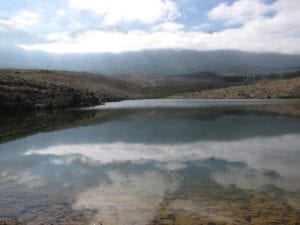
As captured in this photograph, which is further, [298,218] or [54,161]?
[54,161]

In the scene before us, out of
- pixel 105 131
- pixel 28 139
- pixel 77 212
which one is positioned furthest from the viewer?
pixel 105 131

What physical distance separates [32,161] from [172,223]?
87.0 ft

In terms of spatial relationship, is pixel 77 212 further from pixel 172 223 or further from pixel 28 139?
pixel 28 139

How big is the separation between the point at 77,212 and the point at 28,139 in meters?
41.5

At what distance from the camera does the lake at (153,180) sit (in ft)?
73.8

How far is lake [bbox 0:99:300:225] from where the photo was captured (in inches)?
885

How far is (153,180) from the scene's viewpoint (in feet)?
103

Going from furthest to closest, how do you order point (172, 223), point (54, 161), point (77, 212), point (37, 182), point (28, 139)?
point (28, 139) < point (54, 161) < point (37, 182) < point (77, 212) < point (172, 223)

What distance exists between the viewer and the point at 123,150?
1917 inches

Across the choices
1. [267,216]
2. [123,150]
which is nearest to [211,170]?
[267,216]

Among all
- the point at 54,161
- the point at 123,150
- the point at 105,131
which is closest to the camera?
the point at 54,161

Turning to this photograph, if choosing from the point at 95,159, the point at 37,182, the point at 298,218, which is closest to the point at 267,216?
the point at 298,218

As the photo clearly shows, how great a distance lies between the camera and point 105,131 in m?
71.4

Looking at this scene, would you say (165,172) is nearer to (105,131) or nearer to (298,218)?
(298,218)
